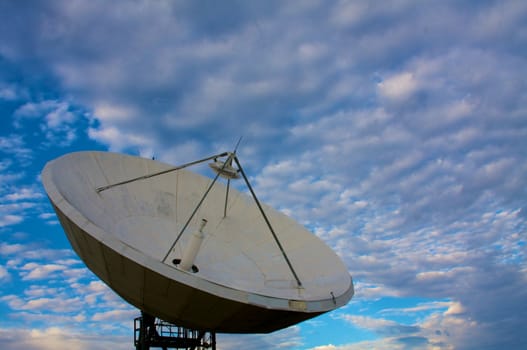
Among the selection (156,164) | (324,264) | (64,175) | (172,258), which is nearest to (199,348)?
(172,258)

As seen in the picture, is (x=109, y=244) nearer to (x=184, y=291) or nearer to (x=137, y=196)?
(x=184, y=291)

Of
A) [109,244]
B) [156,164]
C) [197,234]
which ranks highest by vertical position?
[156,164]

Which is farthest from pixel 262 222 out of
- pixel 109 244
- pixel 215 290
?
pixel 109 244

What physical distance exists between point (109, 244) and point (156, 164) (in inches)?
384

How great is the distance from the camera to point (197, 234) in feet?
55.4

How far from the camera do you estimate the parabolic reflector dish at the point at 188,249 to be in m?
14.1

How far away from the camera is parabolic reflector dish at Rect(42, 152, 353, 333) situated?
46.2ft

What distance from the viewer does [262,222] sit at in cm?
2305

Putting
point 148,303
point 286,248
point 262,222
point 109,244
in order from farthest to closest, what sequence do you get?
point 262,222 → point 286,248 → point 148,303 → point 109,244

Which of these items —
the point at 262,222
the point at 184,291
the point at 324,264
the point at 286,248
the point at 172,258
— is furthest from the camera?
the point at 262,222

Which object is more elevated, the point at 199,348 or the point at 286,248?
the point at 286,248

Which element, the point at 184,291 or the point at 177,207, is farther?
the point at 177,207

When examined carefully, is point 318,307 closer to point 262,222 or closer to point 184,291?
point 184,291

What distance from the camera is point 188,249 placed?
16891 mm
